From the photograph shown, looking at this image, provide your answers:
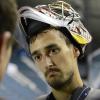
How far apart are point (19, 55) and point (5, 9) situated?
8707mm

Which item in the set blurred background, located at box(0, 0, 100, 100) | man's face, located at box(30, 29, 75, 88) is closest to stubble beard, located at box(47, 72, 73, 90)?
man's face, located at box(30, 29, 75, 88)

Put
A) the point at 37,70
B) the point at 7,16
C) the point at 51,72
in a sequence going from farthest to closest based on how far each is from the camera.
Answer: the point at 37,70, the point at 51,72, the point at 7,16

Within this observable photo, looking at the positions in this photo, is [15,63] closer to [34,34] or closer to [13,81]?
[13,81]

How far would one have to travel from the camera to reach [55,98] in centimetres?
229

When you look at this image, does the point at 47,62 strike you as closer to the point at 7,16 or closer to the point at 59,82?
the point at 59,82

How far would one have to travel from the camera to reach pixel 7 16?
1.17m

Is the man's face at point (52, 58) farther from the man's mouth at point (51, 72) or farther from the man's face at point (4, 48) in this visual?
the man's face at point (4, 48)

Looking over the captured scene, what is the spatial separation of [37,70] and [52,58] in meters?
5.91

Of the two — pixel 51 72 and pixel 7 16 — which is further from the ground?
pixel 7 16

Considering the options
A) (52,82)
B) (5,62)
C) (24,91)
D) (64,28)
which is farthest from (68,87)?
(24,91)

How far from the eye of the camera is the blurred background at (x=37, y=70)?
8.33 m

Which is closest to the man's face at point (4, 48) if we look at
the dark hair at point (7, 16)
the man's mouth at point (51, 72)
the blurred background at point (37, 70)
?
the dark hair at point (7, 16)

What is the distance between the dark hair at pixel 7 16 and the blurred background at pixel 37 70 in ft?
20.9

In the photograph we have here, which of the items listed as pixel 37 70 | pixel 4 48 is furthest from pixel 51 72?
pixel 37 70
